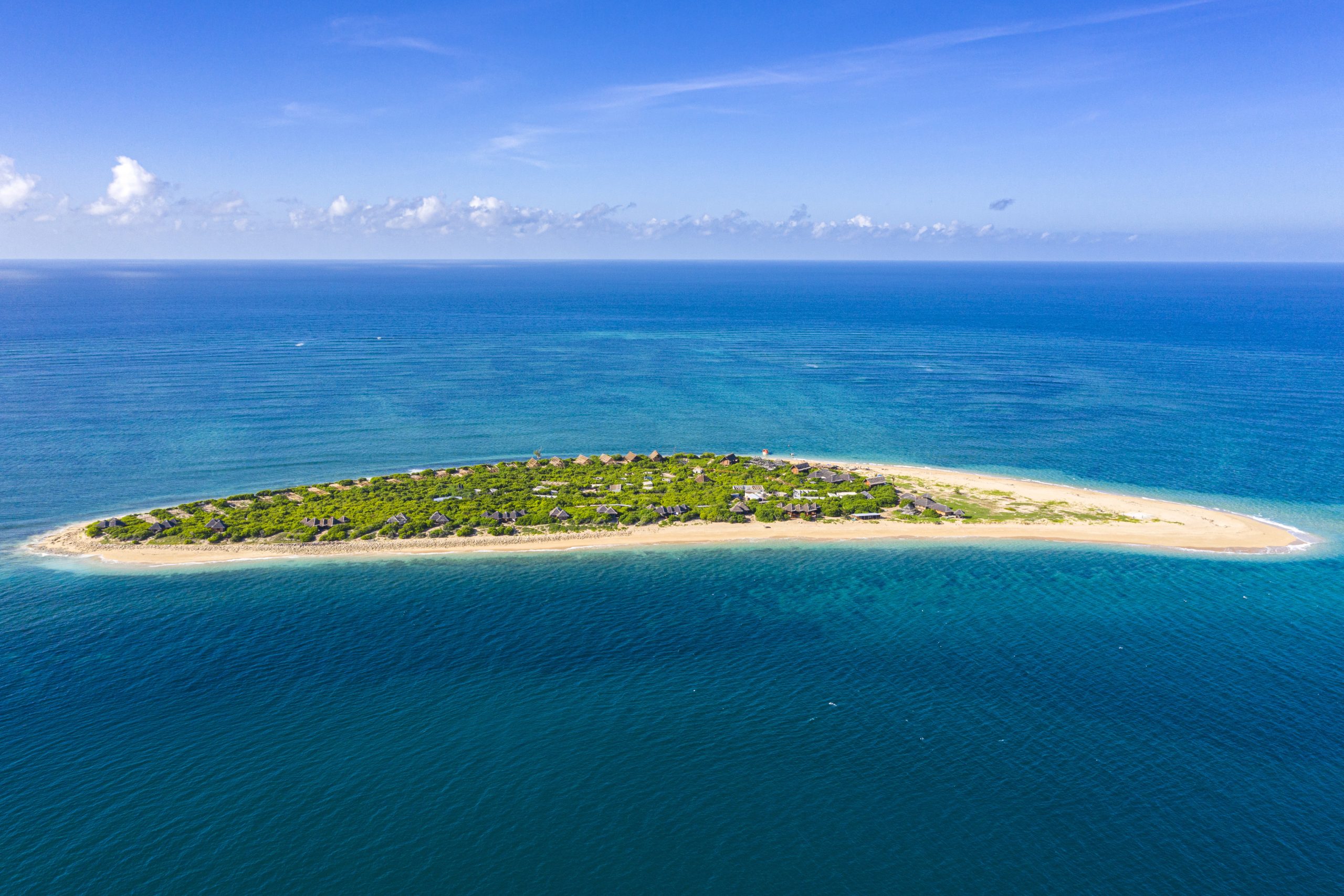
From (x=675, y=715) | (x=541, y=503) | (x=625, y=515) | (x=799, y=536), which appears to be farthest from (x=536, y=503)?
(x=675, y=715)

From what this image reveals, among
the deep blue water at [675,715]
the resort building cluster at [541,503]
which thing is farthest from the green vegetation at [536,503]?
the deep blue water at [675,715]

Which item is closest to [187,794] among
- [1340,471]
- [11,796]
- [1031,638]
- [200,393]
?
[11,796]

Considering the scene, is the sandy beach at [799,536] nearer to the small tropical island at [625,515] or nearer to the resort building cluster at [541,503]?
the small tropical island at [625,515]

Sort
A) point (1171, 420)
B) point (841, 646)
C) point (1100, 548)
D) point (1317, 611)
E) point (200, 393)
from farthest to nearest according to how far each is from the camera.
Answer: point (200, 393), point (1171, 420), point (1100, 548), point (1317, 611), point (841, 646)

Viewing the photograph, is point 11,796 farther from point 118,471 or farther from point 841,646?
point 118,471

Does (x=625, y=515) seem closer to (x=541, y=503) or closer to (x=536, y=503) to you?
(x=541, y=503)

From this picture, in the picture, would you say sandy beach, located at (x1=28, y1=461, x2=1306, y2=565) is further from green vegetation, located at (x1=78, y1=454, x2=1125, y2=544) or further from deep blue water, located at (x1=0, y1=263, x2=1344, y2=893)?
deep blue water, located at (x1=0, y1=263, x2=1344, y2=893)
